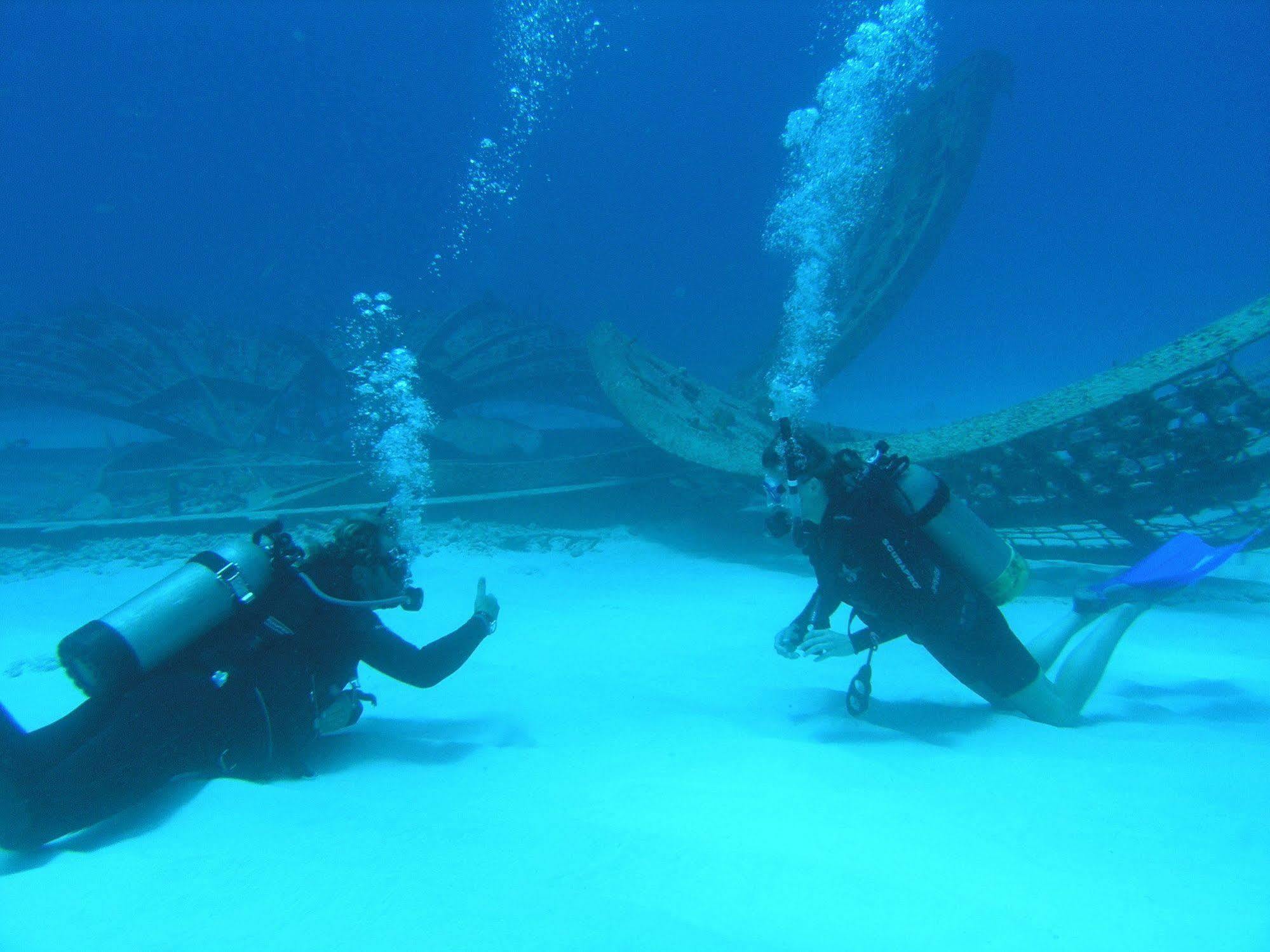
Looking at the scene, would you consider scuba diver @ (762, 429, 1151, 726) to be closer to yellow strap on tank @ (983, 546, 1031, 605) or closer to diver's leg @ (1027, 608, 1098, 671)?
yellow strap on tank @ (983, 546, 1031, 605)

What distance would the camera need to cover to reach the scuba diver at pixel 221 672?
7.44 feet

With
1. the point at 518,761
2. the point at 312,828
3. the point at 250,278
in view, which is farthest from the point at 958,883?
the point at 250,278

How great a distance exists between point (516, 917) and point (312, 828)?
1.02 m

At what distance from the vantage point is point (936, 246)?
1462cm

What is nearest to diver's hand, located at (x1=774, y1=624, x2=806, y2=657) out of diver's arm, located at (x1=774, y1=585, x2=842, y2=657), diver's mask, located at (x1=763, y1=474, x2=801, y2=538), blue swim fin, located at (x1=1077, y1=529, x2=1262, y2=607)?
diver's arm, located at (x1=774, y1=585, x2=842, y2=657)

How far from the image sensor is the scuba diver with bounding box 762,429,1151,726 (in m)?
3.12

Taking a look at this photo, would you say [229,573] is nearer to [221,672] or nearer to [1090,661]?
[221,672]

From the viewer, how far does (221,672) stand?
2691 mm

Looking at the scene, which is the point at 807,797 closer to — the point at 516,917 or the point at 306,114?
the point at 516,917

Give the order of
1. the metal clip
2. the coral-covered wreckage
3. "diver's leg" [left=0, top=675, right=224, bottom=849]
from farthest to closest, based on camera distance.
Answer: the coral-covered wreckage → the metal clip → "diver's leg" [left=0, top=675, right=224, bottom=849]

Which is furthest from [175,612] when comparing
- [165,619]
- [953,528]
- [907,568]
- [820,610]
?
Result: [953,528]

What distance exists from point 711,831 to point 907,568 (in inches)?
67.8

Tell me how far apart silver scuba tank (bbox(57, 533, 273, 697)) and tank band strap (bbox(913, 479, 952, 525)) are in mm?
3142

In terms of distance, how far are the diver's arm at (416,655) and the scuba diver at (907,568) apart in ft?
5.92
